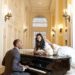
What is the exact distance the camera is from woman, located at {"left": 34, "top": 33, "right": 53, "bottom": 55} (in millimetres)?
4676

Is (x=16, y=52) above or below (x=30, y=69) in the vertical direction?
above

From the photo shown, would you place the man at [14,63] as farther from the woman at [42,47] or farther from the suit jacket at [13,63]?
the woman at [42,47]

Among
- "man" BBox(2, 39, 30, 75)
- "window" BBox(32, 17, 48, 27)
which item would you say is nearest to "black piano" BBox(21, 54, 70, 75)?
"man" BBox(2, 39, 30, 75)

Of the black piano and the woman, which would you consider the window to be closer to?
the woman

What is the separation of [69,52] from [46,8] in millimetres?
15094

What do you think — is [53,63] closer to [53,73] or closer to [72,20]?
[53,73]

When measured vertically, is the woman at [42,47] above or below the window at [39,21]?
below

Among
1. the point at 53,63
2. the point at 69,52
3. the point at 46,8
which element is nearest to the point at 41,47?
the point at 69,52

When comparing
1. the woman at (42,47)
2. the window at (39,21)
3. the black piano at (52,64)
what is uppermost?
the window at (39,21)

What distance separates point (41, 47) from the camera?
17.5ft

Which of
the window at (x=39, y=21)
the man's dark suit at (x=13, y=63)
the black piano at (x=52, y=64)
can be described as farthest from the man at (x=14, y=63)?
the window at (x=39, y=21)

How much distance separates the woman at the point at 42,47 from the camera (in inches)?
184

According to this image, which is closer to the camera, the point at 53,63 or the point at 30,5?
the point at 53,63

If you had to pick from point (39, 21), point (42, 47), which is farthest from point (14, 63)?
point (39, 21)
